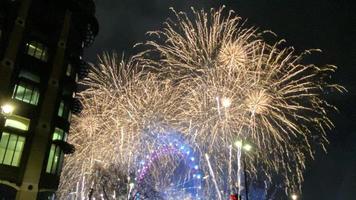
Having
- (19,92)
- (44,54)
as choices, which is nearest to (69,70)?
(44,54)

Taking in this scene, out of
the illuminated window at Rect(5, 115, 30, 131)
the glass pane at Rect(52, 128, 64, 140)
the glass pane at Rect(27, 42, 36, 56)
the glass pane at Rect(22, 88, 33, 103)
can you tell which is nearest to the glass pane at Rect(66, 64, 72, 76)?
the glass pane at Rect(27, 42, 36, 56)

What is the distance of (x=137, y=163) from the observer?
33.7 metres

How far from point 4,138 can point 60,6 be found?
1518 centimetres

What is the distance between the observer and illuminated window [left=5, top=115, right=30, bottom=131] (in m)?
31.6

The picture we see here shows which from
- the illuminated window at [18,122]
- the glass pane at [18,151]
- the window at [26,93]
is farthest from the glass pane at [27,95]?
the glass pane at [18,151]

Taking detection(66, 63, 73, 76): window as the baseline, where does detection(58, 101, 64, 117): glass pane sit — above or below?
below

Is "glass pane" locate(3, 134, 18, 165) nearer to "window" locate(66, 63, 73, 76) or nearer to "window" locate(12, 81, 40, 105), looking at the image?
"window" locate(12, 81, 40, 105)

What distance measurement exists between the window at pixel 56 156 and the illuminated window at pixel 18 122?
2.96m

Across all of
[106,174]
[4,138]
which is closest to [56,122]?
[4,138]

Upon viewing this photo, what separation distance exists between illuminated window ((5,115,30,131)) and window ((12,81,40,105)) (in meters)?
1.72

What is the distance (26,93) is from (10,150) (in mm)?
5484

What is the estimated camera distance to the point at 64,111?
36906mm

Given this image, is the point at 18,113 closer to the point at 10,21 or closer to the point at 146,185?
the point at 10,21

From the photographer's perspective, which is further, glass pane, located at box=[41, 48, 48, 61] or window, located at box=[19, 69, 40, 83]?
glass pane, located at box=[41, 48, 48, 61]
